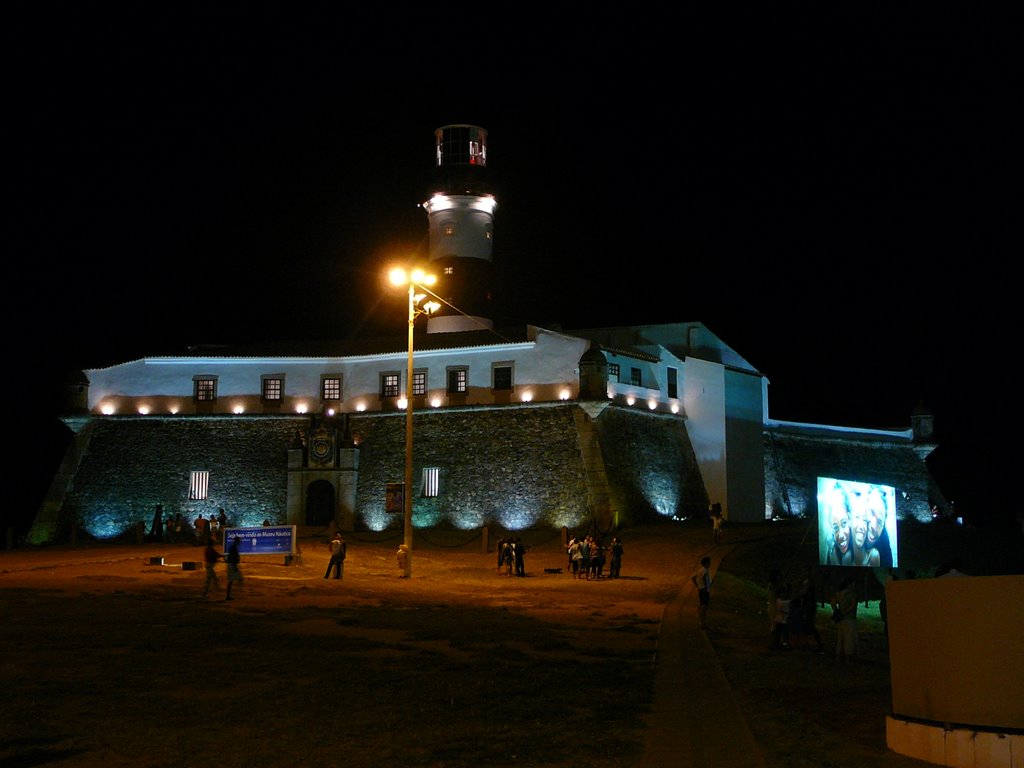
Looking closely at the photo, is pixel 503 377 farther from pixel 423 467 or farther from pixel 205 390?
pixel 205 390

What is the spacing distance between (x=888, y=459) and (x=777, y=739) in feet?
155

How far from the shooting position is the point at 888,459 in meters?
55.2

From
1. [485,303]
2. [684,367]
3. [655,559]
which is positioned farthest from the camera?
[485,303]

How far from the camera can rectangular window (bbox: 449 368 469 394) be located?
4416 centimetres

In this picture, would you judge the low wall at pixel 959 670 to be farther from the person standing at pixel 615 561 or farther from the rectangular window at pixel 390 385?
the rectangular window at pixel 390 385

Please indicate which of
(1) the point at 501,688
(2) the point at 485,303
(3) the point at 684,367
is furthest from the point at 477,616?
(2) the point at 485,303

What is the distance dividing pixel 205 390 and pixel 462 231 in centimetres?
1466

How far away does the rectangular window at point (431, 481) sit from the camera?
42938 mm

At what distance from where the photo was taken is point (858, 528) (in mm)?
34625

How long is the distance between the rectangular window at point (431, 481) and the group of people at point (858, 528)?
1633cm

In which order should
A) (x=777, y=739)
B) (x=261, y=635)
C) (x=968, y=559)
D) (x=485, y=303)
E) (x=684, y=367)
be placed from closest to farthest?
(x=777, y=739) < (x=261, y=635) < (x=968, y=559) < (x=684, y=367) < (x=485, y=303)

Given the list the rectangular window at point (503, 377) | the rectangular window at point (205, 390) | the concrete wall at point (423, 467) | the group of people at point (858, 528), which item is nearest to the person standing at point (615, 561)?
the group of people at point (858, 528)

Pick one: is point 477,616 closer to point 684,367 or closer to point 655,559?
point 655,559

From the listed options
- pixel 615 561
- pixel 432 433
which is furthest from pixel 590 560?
pixel 432 433
